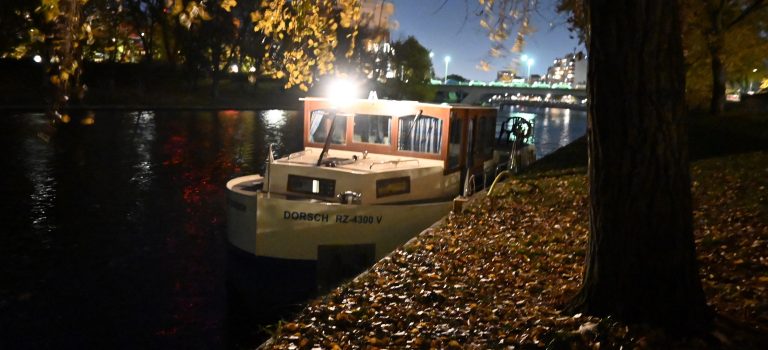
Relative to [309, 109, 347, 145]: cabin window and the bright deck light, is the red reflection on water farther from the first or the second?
the bright deck light

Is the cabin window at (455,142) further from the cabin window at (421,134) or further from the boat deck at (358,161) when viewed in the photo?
the boat deck at (358,161)

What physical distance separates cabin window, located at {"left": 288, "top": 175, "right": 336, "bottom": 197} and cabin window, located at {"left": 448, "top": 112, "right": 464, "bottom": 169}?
115 inches

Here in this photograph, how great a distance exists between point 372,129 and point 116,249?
658cm

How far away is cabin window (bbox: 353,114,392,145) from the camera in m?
14.4

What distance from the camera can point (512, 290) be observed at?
7996mm

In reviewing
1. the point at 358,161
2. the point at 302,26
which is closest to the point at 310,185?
the point at 358,161

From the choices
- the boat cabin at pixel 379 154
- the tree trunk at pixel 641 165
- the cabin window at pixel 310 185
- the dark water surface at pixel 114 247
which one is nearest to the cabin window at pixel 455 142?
the boat cabin at pixel 379 154

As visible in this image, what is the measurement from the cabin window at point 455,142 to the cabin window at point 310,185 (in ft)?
9.60

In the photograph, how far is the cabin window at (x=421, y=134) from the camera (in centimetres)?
1432

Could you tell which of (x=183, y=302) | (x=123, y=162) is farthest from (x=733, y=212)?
(x=123, y=162)

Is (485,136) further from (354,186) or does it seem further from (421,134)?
(354,186)

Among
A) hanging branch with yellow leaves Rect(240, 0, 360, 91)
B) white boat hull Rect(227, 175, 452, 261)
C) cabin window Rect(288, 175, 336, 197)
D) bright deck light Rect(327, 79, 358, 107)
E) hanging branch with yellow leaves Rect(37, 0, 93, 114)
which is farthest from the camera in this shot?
bright deck light Rect(327, 79, 358, 107)

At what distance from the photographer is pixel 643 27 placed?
18.2 ft

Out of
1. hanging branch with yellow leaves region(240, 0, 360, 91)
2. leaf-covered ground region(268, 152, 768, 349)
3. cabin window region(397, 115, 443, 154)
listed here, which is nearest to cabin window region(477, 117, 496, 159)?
cabin window region(397, 115, 443, 154)
